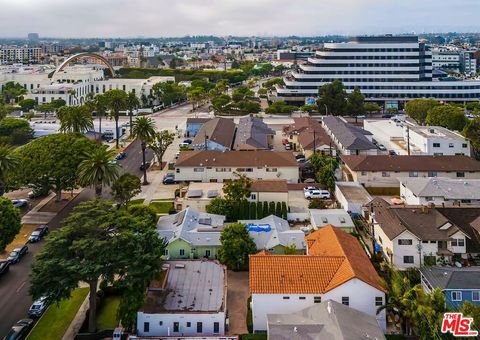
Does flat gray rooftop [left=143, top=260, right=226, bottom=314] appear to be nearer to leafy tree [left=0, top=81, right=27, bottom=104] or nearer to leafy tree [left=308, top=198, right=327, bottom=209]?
leafy tree [left=308, top=198, right=327, bottom=209]

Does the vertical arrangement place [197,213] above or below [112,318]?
above

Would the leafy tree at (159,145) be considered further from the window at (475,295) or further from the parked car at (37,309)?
the window at (475,295)

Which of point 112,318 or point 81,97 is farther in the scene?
point 81,97

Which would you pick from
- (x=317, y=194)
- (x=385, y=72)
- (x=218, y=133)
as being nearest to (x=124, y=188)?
(x=317, y=194)

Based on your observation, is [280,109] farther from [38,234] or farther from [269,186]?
[38,234]

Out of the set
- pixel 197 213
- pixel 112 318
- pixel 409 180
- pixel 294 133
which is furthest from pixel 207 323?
pixel 294 133

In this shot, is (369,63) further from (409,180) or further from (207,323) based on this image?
(207,323)
